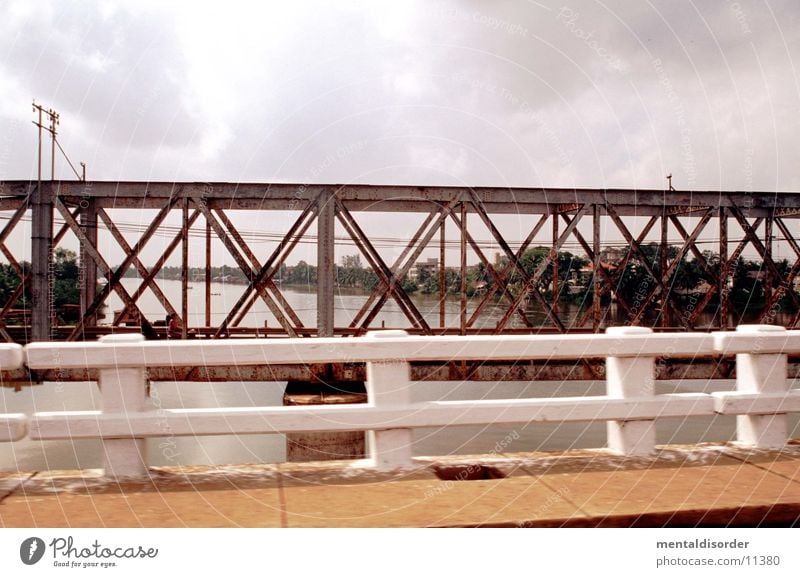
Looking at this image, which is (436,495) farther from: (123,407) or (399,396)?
(123,407)

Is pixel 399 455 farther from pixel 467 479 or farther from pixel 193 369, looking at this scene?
pixel 193 369

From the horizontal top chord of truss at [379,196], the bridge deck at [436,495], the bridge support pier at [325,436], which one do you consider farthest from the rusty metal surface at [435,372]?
the bridge deck at [436,495]

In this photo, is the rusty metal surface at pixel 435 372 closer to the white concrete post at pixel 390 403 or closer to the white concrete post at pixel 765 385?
the white concrete post at pixel 765 385

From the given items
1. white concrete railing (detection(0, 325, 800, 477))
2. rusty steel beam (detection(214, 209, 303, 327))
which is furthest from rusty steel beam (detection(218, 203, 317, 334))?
white concrete railing (detection(0, 325, 800, 477))

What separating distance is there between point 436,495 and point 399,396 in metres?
1.06

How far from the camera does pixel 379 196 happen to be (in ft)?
50.4

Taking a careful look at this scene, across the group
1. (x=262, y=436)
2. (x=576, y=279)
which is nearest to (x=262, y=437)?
(x=262, y=436)

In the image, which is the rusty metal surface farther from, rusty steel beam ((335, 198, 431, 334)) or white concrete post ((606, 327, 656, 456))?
white concrete post ((606, 327, 656, 456))

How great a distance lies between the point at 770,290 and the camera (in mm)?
18234

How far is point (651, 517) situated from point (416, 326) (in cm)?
1198

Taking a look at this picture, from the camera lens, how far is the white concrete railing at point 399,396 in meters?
5.68

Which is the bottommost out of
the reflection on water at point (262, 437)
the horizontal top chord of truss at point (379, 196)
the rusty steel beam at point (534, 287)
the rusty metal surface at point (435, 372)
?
the reflection on water at point (262, 437)

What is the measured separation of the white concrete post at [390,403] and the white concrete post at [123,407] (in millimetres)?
1906

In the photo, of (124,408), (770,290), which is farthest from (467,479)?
(770,290)
